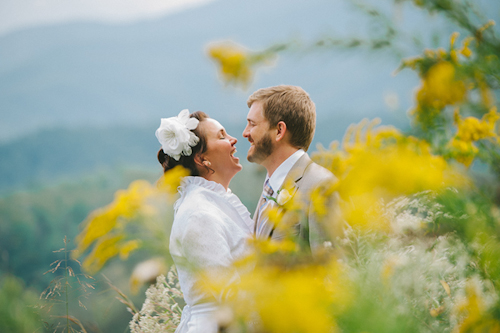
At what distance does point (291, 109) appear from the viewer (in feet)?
5.05

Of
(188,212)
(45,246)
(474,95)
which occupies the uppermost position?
(474,95)

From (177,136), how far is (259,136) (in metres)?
0.35

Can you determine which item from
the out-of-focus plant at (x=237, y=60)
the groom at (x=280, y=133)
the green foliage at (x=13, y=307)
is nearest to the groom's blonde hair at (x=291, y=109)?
the groom at (x=280, y=133)

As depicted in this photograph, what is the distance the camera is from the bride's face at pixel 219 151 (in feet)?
5.05

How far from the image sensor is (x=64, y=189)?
769cm

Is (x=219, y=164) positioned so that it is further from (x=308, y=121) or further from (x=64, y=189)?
(x=64, y=189)

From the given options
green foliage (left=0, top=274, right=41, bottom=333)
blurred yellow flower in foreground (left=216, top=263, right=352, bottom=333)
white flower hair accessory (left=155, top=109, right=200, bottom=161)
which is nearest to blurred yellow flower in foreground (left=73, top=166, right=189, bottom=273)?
blurred yellow flower in foreground (left=216, top=263, right=352, bottom=333)

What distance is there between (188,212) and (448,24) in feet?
3.43

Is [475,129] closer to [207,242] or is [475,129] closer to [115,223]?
[115,223]

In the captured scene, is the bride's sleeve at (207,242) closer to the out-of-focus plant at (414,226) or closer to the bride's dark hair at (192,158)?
the bride's dark hair at (192,158)

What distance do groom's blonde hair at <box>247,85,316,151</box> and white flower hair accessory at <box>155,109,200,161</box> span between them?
1.06 feet

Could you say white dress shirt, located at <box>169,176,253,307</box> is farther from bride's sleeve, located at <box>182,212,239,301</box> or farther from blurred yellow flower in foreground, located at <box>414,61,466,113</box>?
blurred yellow flower in foreground, located at <box>414,61,466,113</box>

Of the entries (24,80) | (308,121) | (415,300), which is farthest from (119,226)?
(24,80)

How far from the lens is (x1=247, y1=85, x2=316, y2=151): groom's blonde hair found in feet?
5.04
